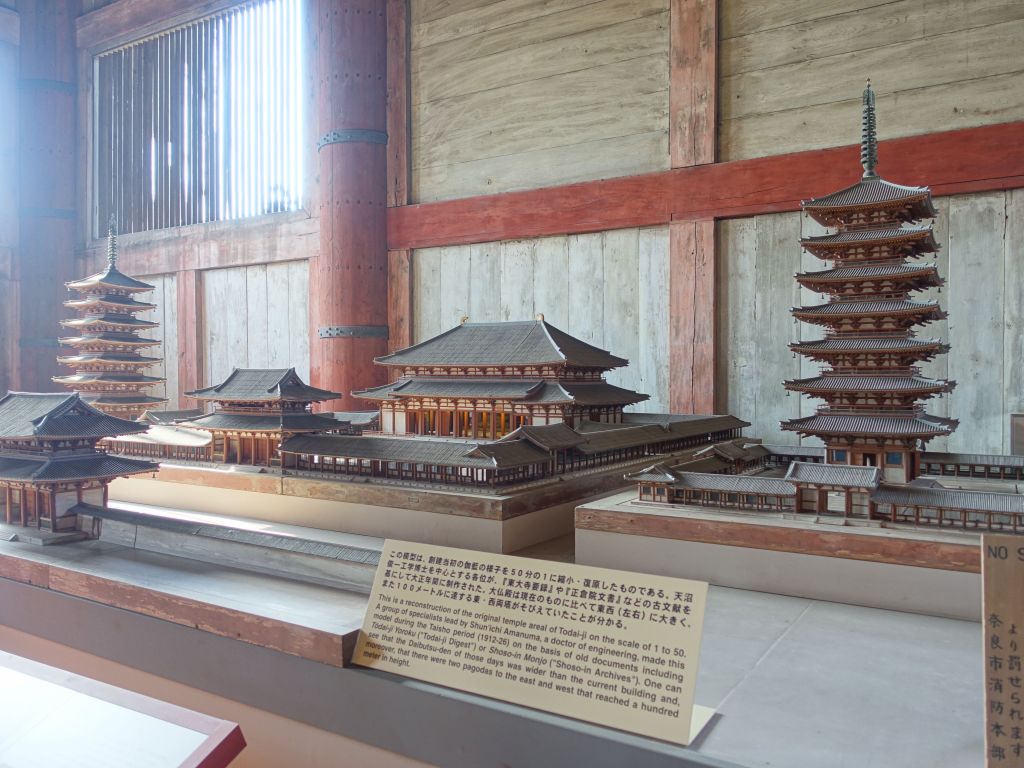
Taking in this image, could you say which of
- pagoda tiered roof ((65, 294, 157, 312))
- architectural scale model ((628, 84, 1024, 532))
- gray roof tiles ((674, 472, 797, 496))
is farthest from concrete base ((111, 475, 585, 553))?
pagoda tiered roof ((65, 294, 157, 312))

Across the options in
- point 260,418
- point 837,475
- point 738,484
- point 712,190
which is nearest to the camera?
point 837,475

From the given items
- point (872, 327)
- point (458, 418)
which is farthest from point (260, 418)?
point (872, 327)

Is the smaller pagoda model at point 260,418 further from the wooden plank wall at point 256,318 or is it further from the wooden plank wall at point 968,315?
the wooden plank wall at point 968,315

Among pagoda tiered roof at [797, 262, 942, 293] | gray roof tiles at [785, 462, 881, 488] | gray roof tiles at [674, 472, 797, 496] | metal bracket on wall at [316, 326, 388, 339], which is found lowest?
gray roof tiles at [674, 472, 797, 496]

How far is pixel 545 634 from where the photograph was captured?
3352 millimetres

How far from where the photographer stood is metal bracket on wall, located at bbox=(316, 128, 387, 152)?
43.3 ft

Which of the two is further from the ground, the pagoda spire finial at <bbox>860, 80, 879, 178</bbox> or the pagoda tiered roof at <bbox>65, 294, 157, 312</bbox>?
the pagoda spire finial at <bbox>860, 80, 879, 178</bbox>

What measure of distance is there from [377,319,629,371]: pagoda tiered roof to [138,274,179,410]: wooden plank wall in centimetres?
918

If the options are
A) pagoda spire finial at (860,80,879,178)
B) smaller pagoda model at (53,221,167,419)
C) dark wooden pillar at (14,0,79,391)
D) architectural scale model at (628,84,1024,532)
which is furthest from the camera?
dark wooden pillar at (14,0,79,391)

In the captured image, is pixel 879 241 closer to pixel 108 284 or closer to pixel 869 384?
pixel 869 384

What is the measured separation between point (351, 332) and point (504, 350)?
16.1ft

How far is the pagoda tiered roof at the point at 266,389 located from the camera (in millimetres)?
8992

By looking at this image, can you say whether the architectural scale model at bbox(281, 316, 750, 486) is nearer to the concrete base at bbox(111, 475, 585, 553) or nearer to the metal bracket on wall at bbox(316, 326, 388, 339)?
the concrete base at bbox(111, 475, 585, 553)

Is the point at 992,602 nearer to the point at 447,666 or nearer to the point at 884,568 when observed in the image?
the point at 447,666
